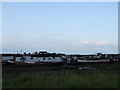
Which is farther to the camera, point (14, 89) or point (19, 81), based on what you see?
point (19, 81)

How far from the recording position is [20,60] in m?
78.4

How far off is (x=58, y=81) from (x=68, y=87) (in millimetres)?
1576

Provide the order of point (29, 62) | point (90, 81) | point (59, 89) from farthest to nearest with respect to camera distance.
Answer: point (29, 62) → point (90, 81) → point (59, 89)

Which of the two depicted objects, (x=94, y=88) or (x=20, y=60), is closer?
(x=94, y=88)

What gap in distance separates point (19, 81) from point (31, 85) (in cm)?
168

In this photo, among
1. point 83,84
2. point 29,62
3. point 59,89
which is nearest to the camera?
point 59,89

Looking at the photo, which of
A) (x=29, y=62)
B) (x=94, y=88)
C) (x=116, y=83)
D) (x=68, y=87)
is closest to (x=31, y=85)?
(x=68, y=87)

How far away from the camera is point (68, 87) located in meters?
12.3

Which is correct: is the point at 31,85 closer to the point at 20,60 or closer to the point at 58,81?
the point at 58,81

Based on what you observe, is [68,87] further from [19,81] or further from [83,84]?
[19,81]

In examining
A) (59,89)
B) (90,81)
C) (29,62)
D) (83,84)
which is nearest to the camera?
(59,89)

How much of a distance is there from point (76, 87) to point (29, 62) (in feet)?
207

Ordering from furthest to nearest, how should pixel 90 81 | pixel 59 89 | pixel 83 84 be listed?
Answer: pixel 90 81 < pixel 83 84 < pixel 59 89

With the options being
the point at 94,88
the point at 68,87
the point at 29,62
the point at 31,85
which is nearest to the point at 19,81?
the point at 31,85
